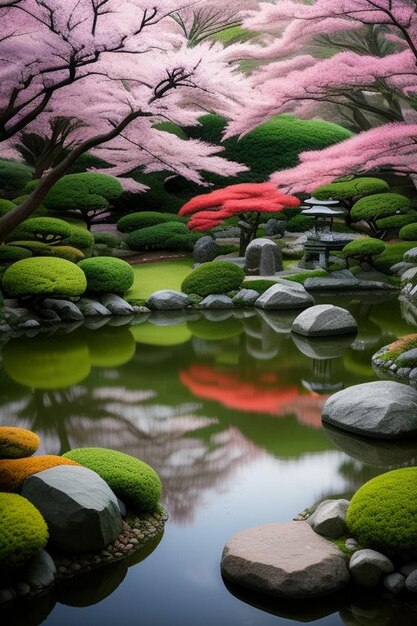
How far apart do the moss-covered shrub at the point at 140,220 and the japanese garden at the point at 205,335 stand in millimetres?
82

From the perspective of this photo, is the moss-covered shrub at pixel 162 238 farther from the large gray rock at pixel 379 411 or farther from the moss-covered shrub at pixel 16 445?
the moss-covered shrub at pixel 16 445

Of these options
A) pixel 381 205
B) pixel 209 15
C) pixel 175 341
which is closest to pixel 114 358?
pixel 175 341

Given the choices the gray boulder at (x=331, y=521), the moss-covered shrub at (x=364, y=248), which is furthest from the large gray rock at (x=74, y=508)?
the moss-covered shrub at (x=364, y=248)

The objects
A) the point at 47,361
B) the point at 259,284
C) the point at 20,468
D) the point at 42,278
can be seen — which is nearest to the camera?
the point at 20,468

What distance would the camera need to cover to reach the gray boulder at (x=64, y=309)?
13.0 metres

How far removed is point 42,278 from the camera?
12477mm

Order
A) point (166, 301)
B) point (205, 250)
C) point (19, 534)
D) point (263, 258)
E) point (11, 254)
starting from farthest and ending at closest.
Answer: point (205, 250), point (263, 258), point (166, 301), point (11, 254), point (19, 534)

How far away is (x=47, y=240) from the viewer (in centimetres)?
1473

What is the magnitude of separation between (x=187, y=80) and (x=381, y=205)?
7970 mm

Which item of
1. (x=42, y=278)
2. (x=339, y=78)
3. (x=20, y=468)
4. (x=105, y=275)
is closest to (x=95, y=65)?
(x=42, y=278)

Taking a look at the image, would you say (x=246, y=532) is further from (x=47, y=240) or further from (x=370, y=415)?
(x=47, y=240)

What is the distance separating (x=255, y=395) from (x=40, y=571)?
433cm

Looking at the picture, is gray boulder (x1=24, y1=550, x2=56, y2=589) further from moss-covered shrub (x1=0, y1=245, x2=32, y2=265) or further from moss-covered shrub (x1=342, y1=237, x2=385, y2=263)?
moss-covered shrub (x1=342, y1=237, x2=385, y2=263)

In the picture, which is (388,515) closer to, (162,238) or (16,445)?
(16,445)
